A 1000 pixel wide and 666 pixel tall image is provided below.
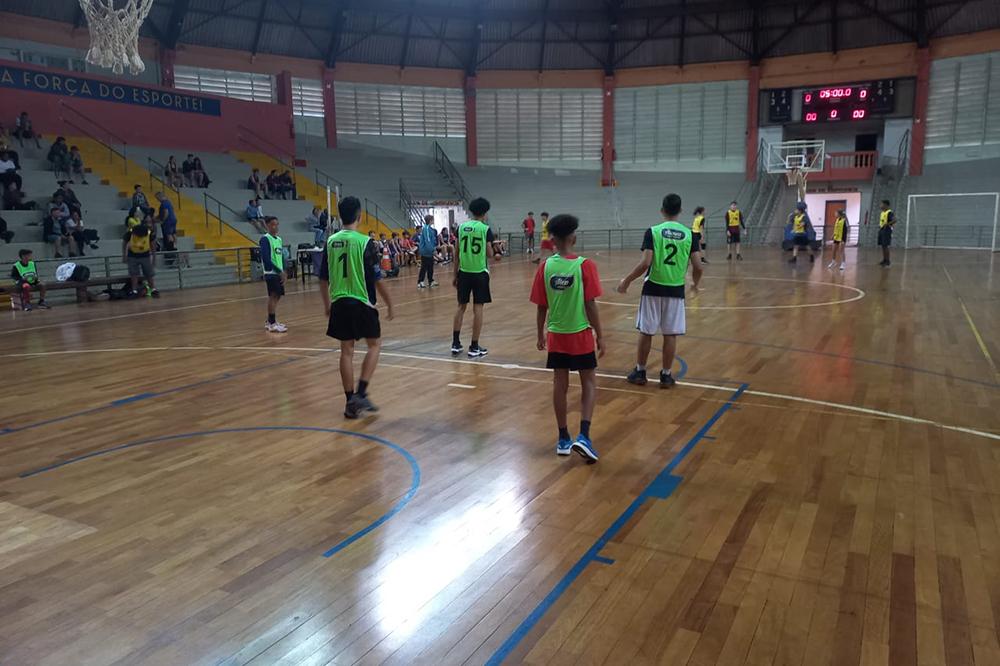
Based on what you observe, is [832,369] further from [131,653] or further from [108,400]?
[108,400]

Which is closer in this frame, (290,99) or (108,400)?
(108,400)

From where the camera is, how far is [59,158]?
1855 cm

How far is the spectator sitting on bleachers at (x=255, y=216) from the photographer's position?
66.5 ft

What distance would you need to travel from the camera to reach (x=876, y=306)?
11.2 metres

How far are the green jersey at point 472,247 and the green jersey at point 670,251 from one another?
220 cm

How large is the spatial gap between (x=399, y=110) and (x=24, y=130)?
14.9 metres

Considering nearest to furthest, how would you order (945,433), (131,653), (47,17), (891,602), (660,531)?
(131,653)
(891,602)
(660,531)
(945,433)
(47,17)

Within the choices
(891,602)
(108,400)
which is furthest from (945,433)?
(108,400)

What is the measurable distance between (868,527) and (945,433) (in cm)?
201

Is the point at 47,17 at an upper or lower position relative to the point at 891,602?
upper

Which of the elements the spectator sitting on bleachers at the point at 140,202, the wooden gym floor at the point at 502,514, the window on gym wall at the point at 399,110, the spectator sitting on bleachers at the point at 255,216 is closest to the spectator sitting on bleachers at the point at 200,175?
the spectator sitting on bleachers at the point at 255,216

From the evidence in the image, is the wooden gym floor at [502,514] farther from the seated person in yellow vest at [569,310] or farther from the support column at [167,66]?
the support column at [167,66]

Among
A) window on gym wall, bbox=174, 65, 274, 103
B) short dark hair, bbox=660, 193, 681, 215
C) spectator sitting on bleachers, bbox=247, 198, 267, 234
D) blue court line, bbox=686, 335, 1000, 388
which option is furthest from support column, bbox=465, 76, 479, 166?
short dark hair, bbox=660, 193, 681, 215

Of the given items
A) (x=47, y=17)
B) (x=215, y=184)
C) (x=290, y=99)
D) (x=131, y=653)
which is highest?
(x=47, y=17)
